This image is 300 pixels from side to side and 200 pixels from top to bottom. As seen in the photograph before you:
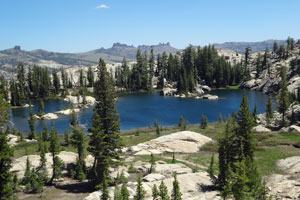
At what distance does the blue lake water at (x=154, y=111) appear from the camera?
9944 cm

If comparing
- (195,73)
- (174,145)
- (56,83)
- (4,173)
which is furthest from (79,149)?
(195,73)

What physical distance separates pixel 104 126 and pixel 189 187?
50.1 ft

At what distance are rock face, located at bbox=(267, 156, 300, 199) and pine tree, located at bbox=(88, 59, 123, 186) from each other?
71.9ft

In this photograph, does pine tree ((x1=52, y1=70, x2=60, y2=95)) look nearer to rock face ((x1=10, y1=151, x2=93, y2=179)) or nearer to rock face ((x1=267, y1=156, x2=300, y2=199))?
rock face ((x1=10, y1=151, x2=93, y2=179))

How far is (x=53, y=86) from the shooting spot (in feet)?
589

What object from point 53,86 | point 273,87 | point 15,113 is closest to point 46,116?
point 15,113

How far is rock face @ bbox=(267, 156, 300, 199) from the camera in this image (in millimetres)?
31391

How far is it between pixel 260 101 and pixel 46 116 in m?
103

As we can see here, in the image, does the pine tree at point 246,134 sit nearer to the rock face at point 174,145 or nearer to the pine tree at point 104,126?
the rock face at point 174,145

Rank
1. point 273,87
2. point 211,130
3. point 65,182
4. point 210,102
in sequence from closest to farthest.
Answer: point 65,182 < point 211,130 < point 210,102 < point 273,87

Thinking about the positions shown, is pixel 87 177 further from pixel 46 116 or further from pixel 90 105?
pixel 90 105

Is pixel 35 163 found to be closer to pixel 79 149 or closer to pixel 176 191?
pixel 79 149

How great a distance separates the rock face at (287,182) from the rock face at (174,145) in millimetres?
18510

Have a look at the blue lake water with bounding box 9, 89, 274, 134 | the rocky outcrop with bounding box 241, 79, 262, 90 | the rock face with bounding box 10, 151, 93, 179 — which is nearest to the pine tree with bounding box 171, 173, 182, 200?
the rock face with bounding box 10, 151, 93, 179
